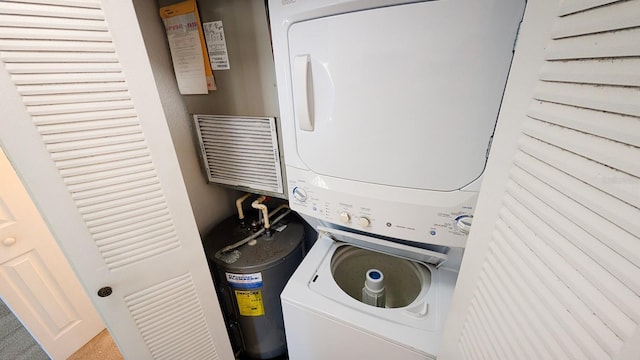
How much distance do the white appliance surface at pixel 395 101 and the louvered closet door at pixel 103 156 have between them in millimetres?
523

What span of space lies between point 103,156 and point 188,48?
2.55 feet

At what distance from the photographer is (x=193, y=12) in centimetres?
122

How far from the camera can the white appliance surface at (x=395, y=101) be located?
71cm

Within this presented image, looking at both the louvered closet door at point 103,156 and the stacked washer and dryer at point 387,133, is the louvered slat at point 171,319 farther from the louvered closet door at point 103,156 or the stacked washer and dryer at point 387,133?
the stacked washer and dryer at point 387,133

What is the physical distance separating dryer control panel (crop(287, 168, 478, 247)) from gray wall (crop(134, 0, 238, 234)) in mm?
790

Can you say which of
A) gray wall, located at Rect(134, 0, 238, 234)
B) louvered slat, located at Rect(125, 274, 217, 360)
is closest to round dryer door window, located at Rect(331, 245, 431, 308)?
louvered slat, located at Rect(125, 274, 217, 360)

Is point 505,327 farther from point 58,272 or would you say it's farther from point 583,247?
point 58,272

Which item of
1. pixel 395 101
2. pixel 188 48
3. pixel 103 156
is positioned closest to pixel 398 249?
pixel 395 101

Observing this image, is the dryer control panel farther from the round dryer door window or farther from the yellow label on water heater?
the yellow label on water heater

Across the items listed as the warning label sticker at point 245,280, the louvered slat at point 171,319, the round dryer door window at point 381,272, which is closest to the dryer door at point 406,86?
the round dryer door window at point 381,272

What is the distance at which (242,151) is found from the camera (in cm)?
143

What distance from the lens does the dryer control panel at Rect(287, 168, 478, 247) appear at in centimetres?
88

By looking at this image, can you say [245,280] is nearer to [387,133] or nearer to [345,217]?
[345,217]

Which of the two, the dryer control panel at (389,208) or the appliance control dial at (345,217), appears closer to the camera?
the dryer control panel at (389,208)
